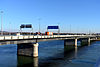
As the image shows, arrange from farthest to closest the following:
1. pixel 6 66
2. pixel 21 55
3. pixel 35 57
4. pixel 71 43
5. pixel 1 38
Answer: pixel 71 43 → pixel 21 55 → pixel 35 57 → pixel 6 66 → pixel 1 38

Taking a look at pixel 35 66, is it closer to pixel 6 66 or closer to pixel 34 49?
pixel 6 66

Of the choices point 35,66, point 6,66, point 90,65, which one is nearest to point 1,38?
point 6,66

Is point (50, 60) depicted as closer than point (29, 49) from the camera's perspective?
Yes

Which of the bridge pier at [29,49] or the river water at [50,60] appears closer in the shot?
the river water at [50,60]

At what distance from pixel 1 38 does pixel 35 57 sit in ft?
73.5

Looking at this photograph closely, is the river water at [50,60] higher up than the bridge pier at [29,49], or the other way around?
the bridge pier at [29,49]

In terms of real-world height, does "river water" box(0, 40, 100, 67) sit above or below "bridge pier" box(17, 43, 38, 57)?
below

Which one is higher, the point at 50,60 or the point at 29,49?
the point at 29,49

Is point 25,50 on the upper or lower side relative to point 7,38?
lower

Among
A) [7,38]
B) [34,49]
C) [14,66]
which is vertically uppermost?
[7,38]

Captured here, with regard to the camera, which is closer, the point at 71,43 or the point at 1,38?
the point at 1,38

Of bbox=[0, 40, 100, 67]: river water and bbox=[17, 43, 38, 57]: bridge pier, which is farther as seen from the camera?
bbox=[17, 43, 38, 57]: bridge pier

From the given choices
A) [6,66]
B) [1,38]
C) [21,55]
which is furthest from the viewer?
[21,55]

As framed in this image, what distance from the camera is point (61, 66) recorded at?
46469 mm
